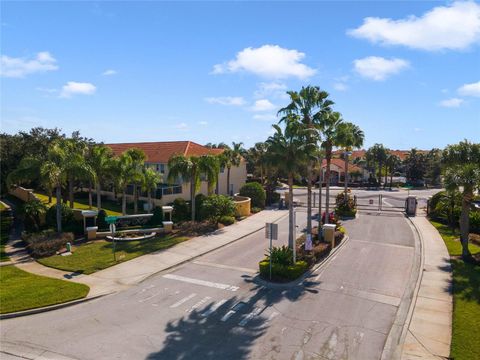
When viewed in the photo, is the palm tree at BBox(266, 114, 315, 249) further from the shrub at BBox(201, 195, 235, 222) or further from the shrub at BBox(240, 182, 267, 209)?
the shrub at BBox(240, 182, 267, 209)

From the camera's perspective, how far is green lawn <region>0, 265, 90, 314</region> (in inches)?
594

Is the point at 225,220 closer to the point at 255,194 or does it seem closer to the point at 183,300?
the point at 255,194

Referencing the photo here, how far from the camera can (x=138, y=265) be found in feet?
67.6

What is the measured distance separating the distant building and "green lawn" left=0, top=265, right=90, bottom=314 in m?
20.4

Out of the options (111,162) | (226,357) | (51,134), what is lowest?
(226,357)

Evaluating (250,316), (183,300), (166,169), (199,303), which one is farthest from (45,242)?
(166,169)

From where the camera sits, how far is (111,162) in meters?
30.5

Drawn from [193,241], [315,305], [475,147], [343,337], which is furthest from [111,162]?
[475,147]

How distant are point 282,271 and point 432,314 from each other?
6458 millimetres

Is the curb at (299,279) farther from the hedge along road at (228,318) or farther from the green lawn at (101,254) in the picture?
the green lawn at (101,254)

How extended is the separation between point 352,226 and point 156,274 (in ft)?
60.8

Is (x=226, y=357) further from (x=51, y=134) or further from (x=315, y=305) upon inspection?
(x=51, y=134)

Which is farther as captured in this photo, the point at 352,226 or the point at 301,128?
the point at 352,226

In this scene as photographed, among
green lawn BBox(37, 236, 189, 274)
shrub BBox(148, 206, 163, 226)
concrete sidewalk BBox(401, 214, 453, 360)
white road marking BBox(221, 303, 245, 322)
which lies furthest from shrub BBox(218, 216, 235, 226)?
white road marking BBox(221, 303, 245, 322)
